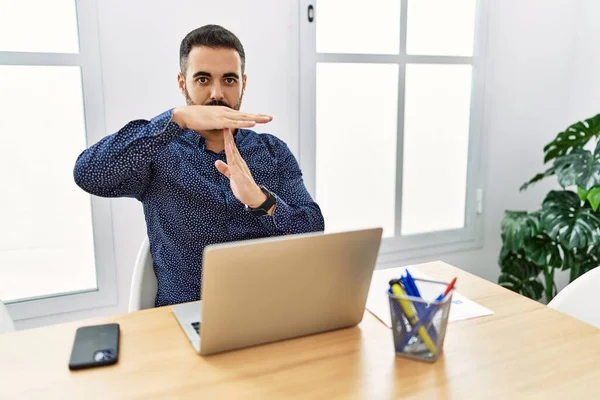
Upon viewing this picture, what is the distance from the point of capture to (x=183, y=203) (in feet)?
4.83

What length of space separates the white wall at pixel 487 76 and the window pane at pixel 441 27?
115 millimetres

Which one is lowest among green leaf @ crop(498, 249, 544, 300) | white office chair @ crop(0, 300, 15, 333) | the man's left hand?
green leaf @ crop(498, 249, 544, 300)

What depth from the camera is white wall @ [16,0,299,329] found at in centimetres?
190

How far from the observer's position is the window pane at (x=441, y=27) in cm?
251

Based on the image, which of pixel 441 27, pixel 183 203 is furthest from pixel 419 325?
pixel 441 27

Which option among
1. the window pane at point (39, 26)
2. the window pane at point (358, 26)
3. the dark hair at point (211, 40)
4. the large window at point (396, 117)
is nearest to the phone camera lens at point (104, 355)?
→ the dark hair at point (211, 40)

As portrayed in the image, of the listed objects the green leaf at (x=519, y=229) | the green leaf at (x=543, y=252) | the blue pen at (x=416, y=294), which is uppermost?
the blue pen at (x=416, y=294)

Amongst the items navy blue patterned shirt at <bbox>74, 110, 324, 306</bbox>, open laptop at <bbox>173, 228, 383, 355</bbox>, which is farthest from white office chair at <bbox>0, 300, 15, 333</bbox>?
open laptop at <bbox>173, 228, 383, 355</bbox>

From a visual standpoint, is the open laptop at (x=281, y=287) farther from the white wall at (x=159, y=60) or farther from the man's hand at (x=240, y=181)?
the white wall at (x=159, y=60)

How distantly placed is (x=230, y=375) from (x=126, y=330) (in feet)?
0.91

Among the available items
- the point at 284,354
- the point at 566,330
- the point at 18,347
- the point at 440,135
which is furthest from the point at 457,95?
the point at 18,347

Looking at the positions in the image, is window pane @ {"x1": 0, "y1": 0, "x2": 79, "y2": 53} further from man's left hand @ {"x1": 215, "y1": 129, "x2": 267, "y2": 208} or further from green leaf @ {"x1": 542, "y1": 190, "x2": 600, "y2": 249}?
green leaf @ {"x1": 542, "y1": 190, "x2": 600, "y2": 249}

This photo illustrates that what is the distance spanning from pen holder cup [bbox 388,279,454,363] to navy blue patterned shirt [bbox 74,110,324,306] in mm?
542

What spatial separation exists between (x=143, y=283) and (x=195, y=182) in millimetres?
301
